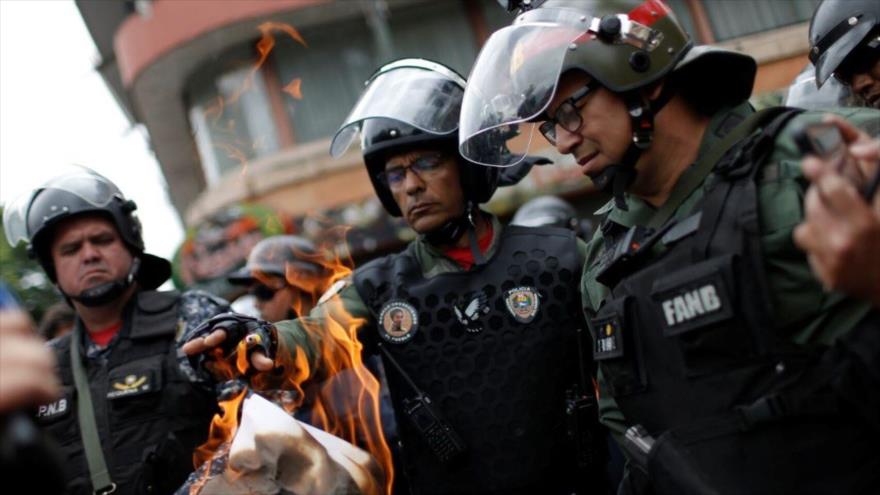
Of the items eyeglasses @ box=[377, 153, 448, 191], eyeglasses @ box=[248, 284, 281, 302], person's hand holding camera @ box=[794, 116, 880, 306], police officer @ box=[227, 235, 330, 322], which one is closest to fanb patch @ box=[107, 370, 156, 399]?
police officer @ box=[227, 235, 330, 322]

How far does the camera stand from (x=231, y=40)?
13.9 meters

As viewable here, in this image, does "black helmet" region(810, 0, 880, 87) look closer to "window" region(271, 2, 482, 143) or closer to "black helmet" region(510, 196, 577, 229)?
"black helmet" region(510, 196, 577, 229)

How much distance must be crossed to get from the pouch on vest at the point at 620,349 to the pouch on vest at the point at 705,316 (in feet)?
0.44

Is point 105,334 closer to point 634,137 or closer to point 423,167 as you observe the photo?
point 423,167

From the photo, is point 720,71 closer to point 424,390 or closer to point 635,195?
point 635,195

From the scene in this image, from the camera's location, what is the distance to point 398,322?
10.7ft

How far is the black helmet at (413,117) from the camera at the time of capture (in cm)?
338

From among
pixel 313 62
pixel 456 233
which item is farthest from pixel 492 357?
pixel 313 62

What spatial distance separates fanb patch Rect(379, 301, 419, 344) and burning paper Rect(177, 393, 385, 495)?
0.57 metres

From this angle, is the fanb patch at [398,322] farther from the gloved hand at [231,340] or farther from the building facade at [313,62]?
the building facade at [313,62]

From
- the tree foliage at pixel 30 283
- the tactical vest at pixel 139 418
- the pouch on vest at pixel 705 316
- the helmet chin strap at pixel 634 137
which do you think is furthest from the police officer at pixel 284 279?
the tree foliage at pixel 30 283

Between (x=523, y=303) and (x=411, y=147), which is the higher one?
(x=411, y=147)

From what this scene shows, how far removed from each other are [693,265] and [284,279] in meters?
3.40

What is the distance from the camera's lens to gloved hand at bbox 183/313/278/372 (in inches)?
106
